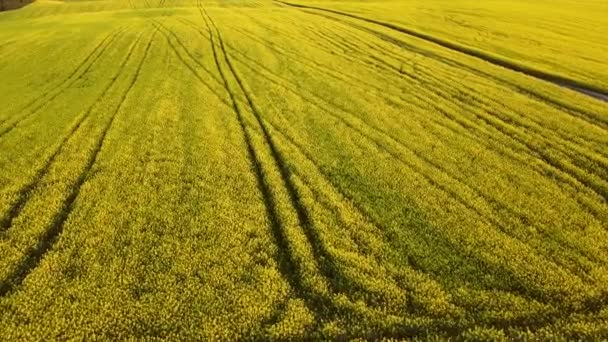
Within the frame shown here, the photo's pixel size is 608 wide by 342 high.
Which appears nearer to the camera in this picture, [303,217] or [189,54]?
[303,217]

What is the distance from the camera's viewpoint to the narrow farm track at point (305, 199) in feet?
28.2

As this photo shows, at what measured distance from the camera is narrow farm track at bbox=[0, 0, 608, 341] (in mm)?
8594

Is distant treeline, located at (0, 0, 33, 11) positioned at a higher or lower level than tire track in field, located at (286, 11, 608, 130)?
higher

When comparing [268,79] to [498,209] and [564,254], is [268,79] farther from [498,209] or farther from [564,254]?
[564,254]

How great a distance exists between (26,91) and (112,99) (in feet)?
18.0

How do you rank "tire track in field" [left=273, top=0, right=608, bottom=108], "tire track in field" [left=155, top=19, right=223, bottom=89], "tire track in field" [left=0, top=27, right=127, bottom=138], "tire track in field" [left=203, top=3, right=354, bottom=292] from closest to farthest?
"tire track in field" [left=203, top=3, right=354, bottom=292] < "tire track in field" [left=0, top=27, right=127, bottom=138] < "tire track in field" [left=273, top=0, right=608, bottom=108] < "tire track in field" [left=155, top=19, right=223, bottom=89]

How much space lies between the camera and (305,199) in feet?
40.3

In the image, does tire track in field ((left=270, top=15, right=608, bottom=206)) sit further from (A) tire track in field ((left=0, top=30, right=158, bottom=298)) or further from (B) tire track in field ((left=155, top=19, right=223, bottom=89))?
(A) tire track in field ((left=0, top=30, right=158, bottom=298))

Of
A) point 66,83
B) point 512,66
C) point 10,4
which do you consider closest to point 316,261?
point 66,83

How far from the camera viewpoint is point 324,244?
34.3ft

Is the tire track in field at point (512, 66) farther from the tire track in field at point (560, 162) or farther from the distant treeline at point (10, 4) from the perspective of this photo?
the distant treeline at point (10, 4)

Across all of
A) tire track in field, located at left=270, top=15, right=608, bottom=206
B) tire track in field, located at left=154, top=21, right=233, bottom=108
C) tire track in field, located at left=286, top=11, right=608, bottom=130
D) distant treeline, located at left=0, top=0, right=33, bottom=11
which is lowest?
tire track in field, located at left=270, top=15, right=608, bottom=206

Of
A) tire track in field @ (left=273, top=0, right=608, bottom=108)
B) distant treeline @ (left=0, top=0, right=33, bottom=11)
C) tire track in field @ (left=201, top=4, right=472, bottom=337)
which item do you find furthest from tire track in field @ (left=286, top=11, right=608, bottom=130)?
distant treeline @ (left=0, top=0, right=33, bottom=11)

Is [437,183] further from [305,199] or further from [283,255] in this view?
[283,255]
